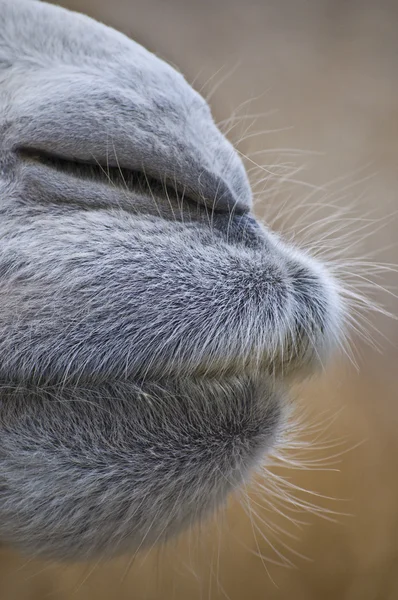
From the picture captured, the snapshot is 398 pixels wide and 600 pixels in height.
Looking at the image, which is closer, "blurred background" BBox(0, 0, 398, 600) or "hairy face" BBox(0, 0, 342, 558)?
"hairy face" BBox(0, 0, 342, 558)

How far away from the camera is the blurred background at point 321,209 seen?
1191mm

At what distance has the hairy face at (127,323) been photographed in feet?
1.27

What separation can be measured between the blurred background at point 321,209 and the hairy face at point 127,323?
0.60 metres

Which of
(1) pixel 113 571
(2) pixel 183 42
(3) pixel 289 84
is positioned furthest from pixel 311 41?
(1) pixel 113 571

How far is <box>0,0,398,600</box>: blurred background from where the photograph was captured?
1191mm

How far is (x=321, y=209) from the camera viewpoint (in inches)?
40.3

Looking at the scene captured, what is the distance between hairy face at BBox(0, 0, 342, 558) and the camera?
1.27 ft

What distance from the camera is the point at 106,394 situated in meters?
0.39

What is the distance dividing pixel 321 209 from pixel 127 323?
27.5 inches

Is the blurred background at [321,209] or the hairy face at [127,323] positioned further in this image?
the blurred background at [321,209]

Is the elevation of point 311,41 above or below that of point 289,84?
above

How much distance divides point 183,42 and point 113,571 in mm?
1172

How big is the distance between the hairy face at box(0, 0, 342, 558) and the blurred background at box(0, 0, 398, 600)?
0.60 m

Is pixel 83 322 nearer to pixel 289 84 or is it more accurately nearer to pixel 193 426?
pixel 193 426
